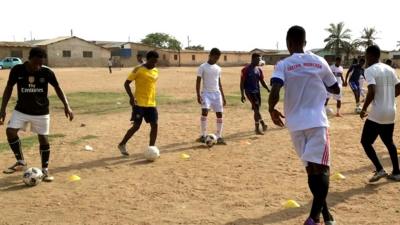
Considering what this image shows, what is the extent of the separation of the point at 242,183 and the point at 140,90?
2.90m

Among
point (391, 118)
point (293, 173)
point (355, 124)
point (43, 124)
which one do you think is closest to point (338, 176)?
point (293, 173)

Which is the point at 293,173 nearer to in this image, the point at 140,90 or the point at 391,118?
the point at 391,118

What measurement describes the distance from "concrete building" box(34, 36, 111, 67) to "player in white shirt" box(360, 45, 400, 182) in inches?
2535

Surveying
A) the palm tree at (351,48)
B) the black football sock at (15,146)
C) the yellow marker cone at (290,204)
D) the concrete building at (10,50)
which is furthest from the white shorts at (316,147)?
the palm tree at (351,48)

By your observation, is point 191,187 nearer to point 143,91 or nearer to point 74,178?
point 74,178

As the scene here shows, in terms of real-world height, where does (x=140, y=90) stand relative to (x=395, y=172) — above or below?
above

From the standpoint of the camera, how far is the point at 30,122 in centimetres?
693

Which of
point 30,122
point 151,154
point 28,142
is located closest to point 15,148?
point 30,122

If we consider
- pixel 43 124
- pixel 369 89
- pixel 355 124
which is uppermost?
pixel 369 89

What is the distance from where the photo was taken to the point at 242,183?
671 centimetres

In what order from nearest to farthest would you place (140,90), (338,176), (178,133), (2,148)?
(338,176), (140,90), (2,148), (178,133)

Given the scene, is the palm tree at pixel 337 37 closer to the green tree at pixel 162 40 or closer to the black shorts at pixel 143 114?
the green tree at pixel 162 40

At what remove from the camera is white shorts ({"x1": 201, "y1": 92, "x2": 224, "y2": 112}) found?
32.8 feet

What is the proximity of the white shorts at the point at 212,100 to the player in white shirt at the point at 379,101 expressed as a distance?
4.00 metres
